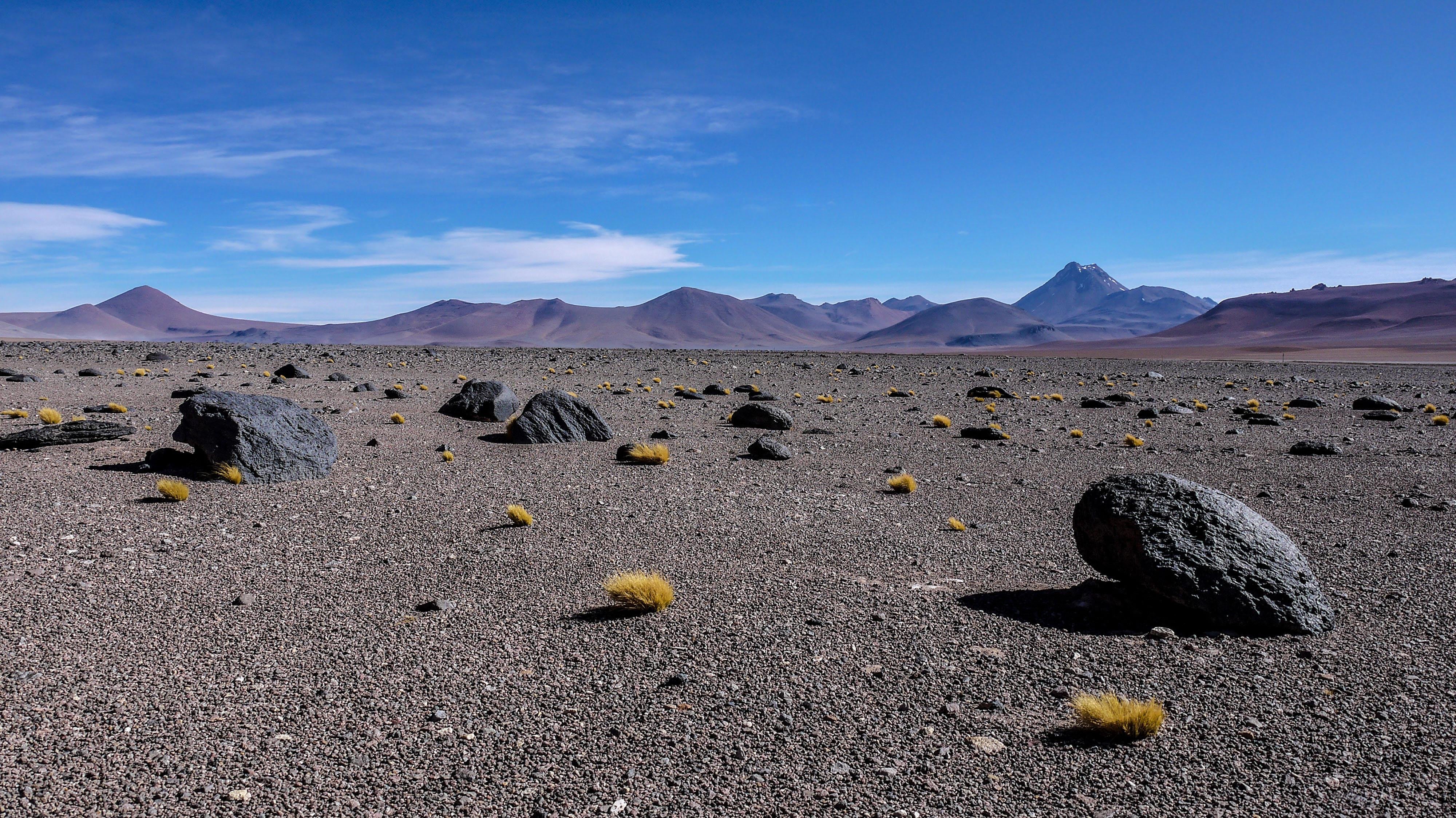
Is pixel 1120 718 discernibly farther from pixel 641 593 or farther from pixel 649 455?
pixel 649 455

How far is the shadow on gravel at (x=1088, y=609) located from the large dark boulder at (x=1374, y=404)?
2006 cm

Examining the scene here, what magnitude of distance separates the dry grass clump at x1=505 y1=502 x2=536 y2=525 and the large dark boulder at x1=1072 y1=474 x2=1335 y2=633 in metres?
5.39

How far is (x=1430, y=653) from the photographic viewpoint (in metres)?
5.10

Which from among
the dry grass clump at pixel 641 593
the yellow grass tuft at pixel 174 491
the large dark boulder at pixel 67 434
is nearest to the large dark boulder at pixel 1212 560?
the dry grass clump at pixel 641 593

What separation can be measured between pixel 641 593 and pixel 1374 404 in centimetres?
2406

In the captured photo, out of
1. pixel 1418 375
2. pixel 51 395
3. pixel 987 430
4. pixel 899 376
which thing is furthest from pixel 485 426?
pixel 1418 375

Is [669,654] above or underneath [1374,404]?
underneath

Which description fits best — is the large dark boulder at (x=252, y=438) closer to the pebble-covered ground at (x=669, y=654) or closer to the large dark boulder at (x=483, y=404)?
the pebble-covered ground at (x=669, y=654)

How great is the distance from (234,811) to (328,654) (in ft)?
5.34

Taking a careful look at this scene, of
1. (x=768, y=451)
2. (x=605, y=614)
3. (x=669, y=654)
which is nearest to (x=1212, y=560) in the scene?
(x=669, y=654)

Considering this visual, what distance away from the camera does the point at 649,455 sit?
1183 centimetres

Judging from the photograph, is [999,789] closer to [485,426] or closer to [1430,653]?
[1430,653]

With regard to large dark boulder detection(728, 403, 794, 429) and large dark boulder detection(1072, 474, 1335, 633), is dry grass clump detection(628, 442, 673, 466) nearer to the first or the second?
large dark boulder detection(728, 403, 794, 429)

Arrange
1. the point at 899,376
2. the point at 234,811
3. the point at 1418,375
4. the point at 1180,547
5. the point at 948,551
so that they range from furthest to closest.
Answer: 1. the point at 1418,375
2. the point at 899,376
3. the point at 948,551
4. the point at 1180,547
5. the point at 234,811
